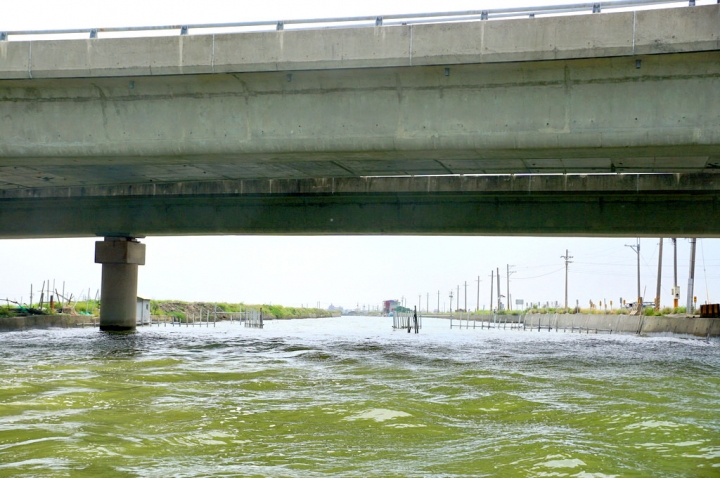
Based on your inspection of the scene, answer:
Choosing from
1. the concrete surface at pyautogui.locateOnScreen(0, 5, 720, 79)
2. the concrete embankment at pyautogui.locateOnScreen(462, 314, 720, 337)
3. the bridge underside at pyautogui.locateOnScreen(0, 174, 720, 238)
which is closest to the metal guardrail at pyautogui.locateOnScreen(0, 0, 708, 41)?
the concrete surface at pyautogui.locateOnScreen(0, 5, 720, 79)

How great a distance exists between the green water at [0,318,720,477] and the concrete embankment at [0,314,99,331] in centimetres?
2568

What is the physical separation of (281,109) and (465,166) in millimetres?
5893

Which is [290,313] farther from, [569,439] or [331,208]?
[569,439]

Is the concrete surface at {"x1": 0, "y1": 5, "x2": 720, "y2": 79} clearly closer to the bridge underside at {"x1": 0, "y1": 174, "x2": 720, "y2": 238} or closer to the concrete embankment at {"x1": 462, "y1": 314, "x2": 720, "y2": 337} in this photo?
the bridge underside at {"x1": 0, "y1": 174, "x2": 720, "y2": 238}

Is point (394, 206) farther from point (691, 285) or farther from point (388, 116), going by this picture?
point (691, 285)

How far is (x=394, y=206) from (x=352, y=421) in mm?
21846

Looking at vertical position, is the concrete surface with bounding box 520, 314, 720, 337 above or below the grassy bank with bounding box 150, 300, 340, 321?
above

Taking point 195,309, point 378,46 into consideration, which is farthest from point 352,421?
point 195,309

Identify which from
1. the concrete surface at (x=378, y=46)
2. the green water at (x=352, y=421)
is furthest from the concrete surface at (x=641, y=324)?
the concrete surface at (x=378, y=46)

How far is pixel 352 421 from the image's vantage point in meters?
9.93

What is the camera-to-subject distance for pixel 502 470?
277 inches

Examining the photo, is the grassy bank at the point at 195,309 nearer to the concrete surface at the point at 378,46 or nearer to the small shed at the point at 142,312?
the small shed at the point at 142,312

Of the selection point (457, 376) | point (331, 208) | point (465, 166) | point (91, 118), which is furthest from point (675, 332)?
point (91, 118)

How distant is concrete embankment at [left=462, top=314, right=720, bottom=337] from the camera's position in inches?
1737
